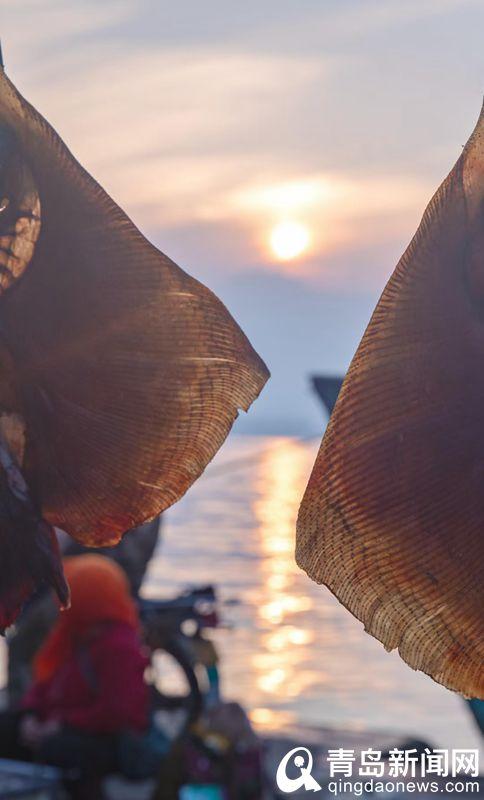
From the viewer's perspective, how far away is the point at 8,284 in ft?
8.49

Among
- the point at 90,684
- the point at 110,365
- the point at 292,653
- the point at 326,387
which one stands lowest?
the point at 292,653

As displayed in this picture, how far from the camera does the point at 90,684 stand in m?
7.18

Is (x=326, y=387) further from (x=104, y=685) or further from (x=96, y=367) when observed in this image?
(x=104, y=685)

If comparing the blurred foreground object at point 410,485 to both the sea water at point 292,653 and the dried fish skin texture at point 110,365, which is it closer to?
the dried fish skin texture at point 110,365

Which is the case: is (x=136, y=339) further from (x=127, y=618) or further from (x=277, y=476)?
(x=277, y=476)

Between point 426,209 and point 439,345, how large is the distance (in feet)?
0.86

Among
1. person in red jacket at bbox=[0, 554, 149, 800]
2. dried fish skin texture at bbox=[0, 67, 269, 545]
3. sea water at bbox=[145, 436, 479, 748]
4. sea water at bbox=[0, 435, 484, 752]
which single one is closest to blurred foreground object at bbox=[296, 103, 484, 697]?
dried fish skin texture at bbox=[0, 67, 269, 545]

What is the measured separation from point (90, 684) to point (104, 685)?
0.09m

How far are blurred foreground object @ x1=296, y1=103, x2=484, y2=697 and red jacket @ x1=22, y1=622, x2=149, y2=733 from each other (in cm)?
467

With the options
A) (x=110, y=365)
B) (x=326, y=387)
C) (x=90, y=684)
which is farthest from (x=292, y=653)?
(x=110, y=365)

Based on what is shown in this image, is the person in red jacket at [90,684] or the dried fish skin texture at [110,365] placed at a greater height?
the dried fish skin texture at [110,365]

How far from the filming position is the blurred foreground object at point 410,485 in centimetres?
251

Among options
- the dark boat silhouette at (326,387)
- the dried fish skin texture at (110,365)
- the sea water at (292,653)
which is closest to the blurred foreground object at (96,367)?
the dried fish skin texture at (110,365)

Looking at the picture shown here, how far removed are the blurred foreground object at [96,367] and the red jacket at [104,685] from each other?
14.6ft
